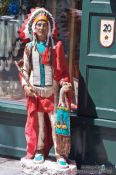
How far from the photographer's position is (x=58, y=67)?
5.31 metres

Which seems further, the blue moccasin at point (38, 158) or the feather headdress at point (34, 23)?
the blue moccasin at point (38, 158)

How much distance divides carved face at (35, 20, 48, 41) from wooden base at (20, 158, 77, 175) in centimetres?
128

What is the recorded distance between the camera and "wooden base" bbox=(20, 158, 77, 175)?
5.34m

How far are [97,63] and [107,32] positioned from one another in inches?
13.3

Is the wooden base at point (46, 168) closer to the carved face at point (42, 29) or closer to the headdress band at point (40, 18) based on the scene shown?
the carved face at point (42, 29)

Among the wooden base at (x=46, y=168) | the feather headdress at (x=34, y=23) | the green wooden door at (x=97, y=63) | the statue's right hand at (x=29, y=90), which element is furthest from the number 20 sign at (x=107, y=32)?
the wooden base at (x=46, y=168)

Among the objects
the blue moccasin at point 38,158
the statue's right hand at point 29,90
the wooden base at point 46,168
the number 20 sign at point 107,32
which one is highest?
the number 20 sign at point 107,32

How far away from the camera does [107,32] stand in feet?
18.0

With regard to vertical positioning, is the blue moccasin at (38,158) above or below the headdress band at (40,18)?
below

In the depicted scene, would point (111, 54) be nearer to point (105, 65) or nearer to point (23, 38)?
point (105, 65)

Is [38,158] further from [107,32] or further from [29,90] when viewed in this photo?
[107,32]

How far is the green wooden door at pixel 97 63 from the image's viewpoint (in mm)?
5484

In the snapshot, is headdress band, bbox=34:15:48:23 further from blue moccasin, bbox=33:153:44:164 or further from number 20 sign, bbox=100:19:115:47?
blue moccasin, bbox=33:153:44:164

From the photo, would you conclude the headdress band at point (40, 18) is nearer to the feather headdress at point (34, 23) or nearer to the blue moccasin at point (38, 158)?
the feather headdress at point (34, 23)
